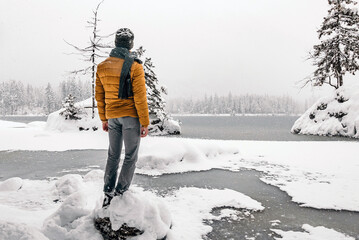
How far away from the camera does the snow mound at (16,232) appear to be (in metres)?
2.06

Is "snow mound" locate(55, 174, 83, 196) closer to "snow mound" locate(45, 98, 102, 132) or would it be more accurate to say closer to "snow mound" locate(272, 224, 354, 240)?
"snow mound" locate(272, 224, 354, 240)

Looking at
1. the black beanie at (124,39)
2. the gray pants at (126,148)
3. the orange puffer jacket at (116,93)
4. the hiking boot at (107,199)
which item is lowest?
the hiking boot at (107,199)

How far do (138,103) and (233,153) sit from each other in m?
7.55

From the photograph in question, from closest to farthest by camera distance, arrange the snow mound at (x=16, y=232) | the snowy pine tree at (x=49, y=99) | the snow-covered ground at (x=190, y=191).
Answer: the snow mound at (x=16, y=232), the snow-covered ground at (x=190, y=191), the snowy pine tree at (x=49, y=99)

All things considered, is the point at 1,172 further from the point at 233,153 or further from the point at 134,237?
the point at 233,153

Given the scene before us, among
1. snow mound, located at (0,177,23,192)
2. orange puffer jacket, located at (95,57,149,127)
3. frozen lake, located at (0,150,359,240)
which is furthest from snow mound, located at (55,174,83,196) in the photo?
orange puffer jacket, located at (95,57,149,127)

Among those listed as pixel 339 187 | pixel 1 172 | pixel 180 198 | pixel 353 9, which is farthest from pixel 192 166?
pixel 353 9

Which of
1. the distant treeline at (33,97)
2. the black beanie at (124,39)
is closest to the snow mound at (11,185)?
the black beanie at (124,39)

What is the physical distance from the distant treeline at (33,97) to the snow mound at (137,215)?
94.0 m

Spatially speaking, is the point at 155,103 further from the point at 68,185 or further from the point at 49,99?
the point at 49,99

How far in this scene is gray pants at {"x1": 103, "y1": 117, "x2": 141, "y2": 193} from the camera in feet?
9.18

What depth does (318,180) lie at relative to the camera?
550 centimetres

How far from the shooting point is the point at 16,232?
210 cm

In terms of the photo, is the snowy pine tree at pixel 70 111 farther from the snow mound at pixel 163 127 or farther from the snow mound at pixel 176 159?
the snow mound at pixel 176 159
